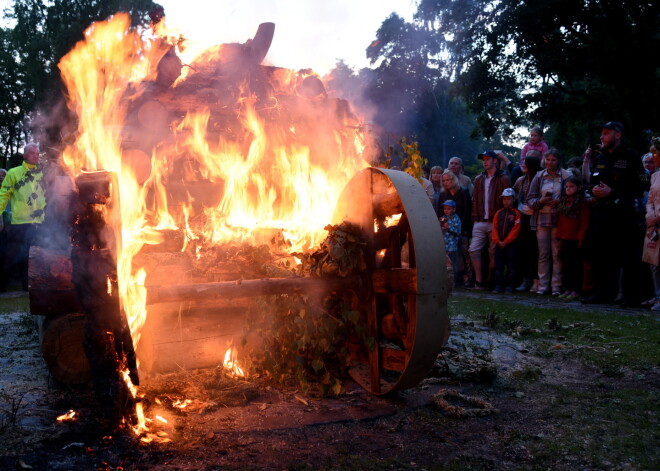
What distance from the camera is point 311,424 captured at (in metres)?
3.18

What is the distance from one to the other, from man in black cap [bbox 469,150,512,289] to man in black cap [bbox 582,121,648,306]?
6.47 ft

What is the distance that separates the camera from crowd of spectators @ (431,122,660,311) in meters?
7.54

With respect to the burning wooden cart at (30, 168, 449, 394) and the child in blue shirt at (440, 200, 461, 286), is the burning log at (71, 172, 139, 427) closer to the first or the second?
the burning wooden cart at (30, 168, 449, 394)

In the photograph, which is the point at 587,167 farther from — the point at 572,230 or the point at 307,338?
the point at 307,338

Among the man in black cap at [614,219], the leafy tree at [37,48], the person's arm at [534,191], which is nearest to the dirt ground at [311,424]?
the man in black cap at [614,219]

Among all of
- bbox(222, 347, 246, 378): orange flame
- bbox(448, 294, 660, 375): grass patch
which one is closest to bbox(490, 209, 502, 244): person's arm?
bbox(448, 294, 660, 375): grass patch

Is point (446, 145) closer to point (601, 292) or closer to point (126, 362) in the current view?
point (601, 292)

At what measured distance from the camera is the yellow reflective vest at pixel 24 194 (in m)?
8.88

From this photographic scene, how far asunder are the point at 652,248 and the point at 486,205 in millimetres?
3151

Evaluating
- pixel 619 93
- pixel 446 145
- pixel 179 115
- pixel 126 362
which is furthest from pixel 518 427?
pixel 446 145

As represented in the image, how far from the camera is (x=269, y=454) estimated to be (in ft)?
9.05

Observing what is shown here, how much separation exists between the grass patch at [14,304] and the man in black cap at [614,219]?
8424 mm

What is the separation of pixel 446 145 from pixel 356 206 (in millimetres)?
38236

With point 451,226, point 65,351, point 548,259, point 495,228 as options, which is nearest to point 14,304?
point 65,351
